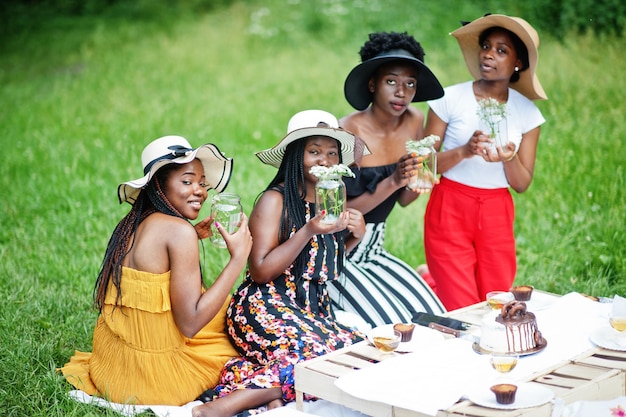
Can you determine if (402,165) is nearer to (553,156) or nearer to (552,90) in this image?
(553,156)

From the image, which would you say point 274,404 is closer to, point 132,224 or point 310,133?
point 132,224

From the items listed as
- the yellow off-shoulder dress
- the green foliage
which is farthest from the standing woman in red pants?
the green foliage

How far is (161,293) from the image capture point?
465 cm

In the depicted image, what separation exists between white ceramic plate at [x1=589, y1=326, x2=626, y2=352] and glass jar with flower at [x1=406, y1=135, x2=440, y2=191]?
1507 mm

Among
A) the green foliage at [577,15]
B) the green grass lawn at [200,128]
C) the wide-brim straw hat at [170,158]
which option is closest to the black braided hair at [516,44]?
the green grass lawn at [200,128]

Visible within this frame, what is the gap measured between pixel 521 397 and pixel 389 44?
2833mm

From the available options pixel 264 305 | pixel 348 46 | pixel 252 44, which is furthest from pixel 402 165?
pixel 252 44

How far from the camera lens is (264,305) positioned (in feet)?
16.5

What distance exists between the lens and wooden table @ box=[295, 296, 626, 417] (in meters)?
3.66

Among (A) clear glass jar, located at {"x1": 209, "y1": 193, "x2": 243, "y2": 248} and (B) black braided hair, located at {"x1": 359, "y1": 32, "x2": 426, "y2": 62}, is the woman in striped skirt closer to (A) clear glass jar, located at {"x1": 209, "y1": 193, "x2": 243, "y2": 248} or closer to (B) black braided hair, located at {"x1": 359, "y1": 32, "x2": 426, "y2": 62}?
(B) black braided hair, located at {"x1": 359, "y1": 32, "x2": 426, "y2": 62}

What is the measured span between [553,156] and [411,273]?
3.39m

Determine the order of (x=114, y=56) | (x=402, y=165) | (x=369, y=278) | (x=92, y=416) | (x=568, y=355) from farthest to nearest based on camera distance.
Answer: (x=114, y=56) < (x=369, y=278) < (x=402, y=165) < (x=92, y=416) < (x=568, y=355)

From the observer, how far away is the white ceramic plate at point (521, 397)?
11.8ft

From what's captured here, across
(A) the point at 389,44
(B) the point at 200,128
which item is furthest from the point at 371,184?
(B) the point at 200,128
